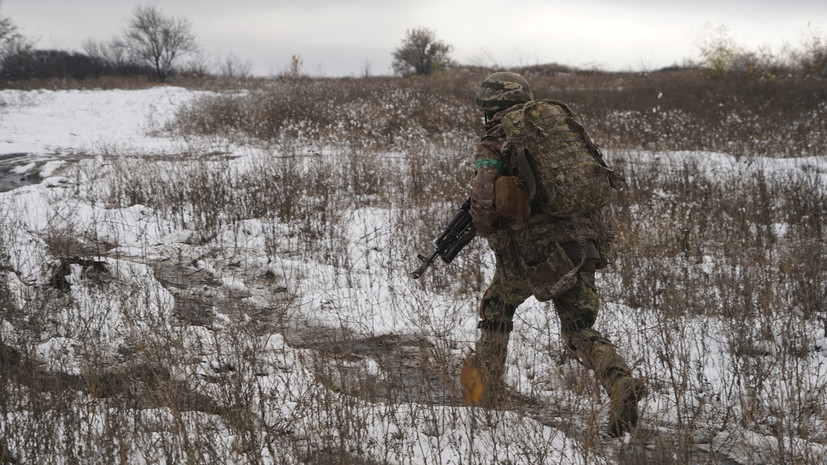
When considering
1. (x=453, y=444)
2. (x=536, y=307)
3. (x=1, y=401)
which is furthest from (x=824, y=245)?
(x=1, y=401)

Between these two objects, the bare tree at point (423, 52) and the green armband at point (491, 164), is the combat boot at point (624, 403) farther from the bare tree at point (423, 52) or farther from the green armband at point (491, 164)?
the bare tree at point (423, 52)

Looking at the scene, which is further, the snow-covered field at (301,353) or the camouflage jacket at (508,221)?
the camouflage jacket at (508,221)

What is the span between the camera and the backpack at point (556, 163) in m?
2.44

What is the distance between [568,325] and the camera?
2.59 meters

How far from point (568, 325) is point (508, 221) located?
23.2 inches

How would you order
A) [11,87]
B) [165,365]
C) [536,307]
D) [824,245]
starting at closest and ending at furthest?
[165,365] < [536,307] < [824,245] < [11,87]

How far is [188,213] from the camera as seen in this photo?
20.8 ft

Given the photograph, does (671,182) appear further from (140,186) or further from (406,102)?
(406,102)

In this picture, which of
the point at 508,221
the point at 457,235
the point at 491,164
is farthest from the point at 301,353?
the point at 491,164

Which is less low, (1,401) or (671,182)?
(671,182)

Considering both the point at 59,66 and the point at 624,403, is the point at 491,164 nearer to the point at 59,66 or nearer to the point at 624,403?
the point at 624,403

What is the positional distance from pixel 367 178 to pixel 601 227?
571 centimetres

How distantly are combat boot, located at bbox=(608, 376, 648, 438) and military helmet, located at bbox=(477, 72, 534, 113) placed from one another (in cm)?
145

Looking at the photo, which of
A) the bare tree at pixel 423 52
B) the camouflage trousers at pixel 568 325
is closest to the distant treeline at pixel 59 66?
the bare tree at pixel 423 52
